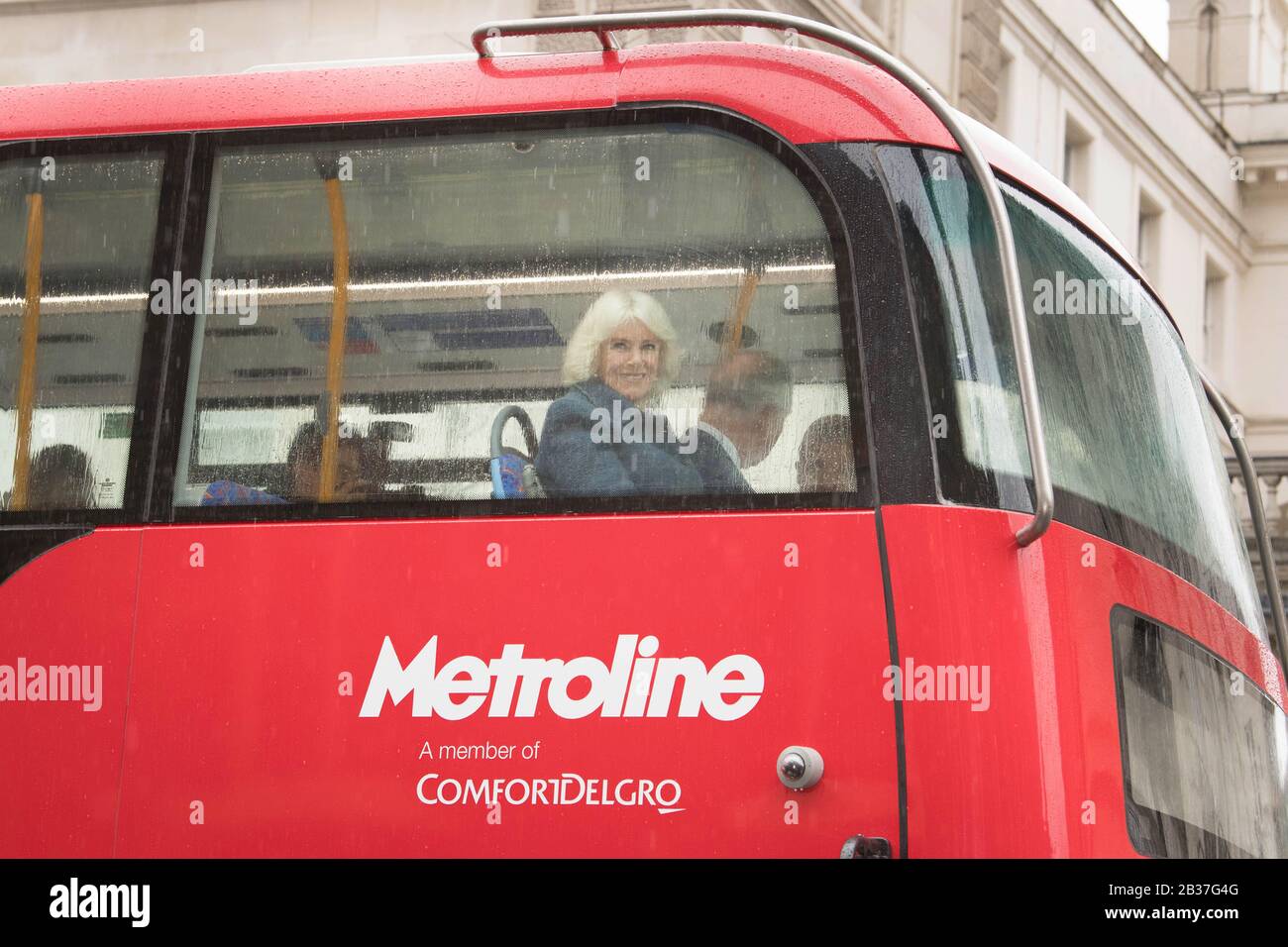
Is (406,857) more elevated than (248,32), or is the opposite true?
(248,32)

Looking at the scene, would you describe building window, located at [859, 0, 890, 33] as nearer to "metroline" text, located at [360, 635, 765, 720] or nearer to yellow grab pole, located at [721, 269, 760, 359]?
yellow grab pole, located at [721, 269, 760, 359]

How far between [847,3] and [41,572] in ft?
48.6

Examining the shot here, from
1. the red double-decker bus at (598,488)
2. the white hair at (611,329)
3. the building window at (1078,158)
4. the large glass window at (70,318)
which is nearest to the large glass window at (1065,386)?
the red double-decker bus at (598,488)

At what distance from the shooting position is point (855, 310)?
494 centimetres

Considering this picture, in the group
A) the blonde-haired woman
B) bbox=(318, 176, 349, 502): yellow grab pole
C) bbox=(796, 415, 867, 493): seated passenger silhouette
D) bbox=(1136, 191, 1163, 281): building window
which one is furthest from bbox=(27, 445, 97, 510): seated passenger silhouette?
bbox=(1136, 191, 1163, 281): building window

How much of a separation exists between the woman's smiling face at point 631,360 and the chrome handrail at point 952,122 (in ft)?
3.06

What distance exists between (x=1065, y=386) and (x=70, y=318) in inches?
127

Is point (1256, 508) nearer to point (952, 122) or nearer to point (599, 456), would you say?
point (952, 122)

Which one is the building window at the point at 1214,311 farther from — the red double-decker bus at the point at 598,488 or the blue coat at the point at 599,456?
the blue coat at the point at 599,456

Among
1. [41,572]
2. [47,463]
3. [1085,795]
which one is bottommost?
[1085,795]

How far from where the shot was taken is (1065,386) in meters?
5.16

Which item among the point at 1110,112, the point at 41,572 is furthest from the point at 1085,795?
→ the point at 1110,112

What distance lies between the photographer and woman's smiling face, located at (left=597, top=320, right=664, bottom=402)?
5.10m
